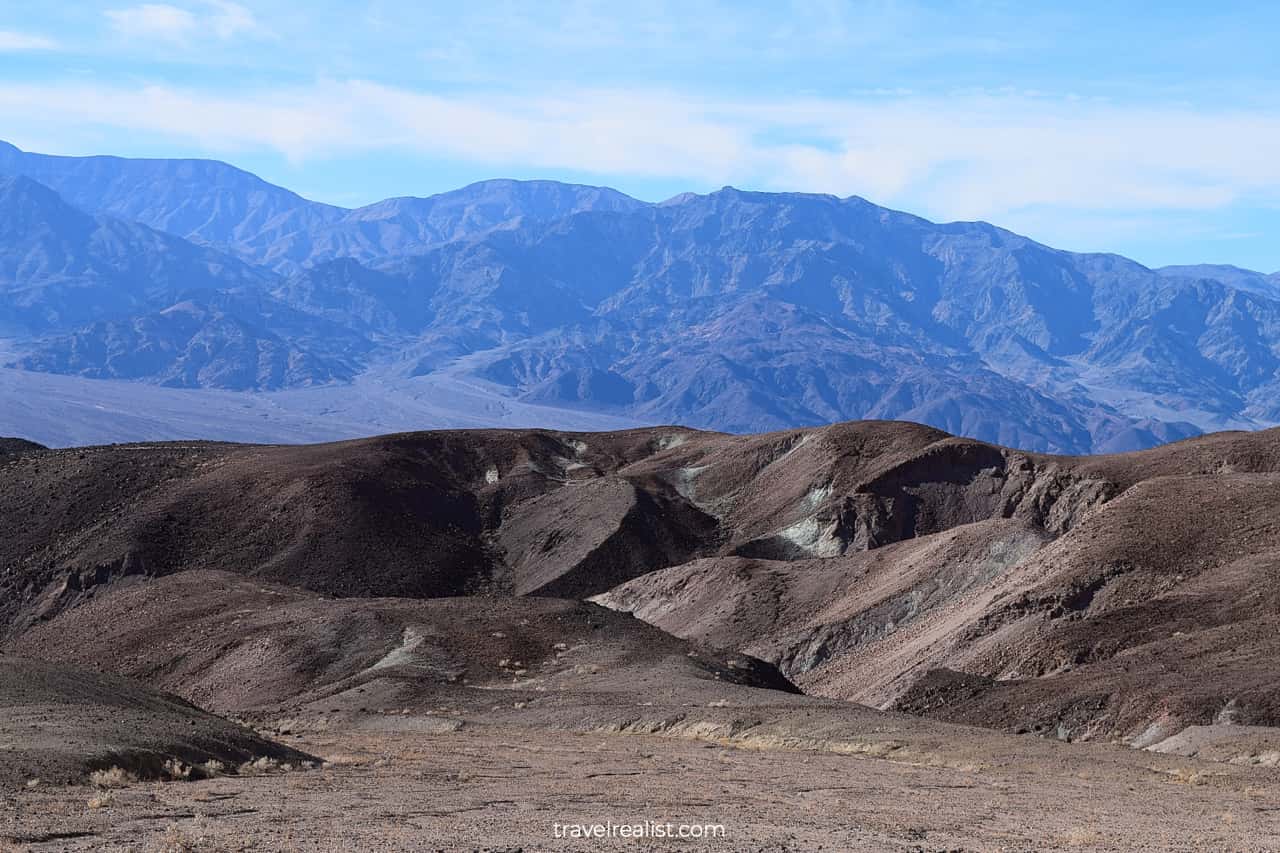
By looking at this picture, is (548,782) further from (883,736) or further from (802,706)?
(802,706)

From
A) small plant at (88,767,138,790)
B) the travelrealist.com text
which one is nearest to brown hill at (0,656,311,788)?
small plant at (88,767,138,790)

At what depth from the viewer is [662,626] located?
7531 cm

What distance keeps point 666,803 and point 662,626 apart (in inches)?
1886

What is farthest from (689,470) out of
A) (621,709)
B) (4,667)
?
(4,667)

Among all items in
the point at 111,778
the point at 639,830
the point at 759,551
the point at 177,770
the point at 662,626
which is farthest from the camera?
the point at 759,551

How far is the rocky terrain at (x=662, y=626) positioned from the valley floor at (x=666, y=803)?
16 cm

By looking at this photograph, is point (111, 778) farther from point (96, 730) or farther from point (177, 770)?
point (96, 730)

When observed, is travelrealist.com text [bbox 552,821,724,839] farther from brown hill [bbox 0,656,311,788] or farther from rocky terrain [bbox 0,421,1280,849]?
brown hill [bbox 0,656,311,788]

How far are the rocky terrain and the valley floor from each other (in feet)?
0.53

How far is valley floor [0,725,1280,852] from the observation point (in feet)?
74.4

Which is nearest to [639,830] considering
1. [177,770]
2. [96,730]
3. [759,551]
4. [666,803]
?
[666,803]

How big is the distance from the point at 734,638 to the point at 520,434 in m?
44.0

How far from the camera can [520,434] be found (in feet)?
368

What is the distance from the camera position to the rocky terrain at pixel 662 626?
96.9 ft
